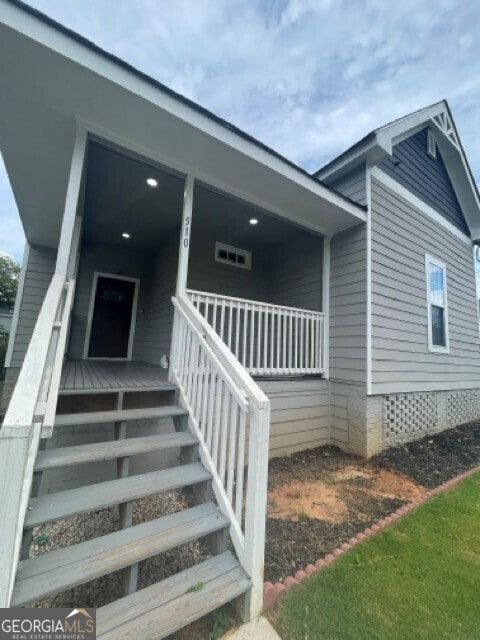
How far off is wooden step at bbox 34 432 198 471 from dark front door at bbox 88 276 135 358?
4568mm

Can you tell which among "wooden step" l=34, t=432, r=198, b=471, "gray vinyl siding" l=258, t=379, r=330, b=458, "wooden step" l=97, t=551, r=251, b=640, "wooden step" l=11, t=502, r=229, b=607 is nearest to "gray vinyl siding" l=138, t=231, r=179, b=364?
"gray vinyl siding" l=258, t=379, r=330, b=458

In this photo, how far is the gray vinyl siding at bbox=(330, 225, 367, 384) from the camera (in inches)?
175

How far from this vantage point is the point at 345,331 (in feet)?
15.2

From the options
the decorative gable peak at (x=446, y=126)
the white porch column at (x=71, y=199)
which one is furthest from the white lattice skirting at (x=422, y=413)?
the decorative gable peak at (x=446, y=126)

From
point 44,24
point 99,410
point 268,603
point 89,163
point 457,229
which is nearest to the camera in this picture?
point 268,603

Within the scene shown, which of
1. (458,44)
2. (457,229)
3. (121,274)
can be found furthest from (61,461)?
(458,44)

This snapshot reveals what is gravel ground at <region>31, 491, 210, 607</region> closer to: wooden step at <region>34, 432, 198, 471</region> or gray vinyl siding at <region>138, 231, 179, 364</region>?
wooden step at <region>34, 432, 198, 471</region>

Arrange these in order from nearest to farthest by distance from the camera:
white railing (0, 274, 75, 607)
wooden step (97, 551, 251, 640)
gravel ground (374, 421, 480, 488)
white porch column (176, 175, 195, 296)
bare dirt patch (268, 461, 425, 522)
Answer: white railing (0, 274, 75, 607), wooden step (97, 551, 251, 640), bare dirt patch (268, 461, 425, 522), white porch column (176, 175, 195, 296), gravel ground (374, 421, 480, 488)

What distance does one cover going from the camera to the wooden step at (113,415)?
2152mm

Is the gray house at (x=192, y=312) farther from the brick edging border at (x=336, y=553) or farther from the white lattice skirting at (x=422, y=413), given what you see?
the brick edging border at (x=336, y=553)

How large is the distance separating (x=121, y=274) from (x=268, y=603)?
6230 millimetres

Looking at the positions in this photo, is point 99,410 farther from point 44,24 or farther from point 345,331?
point 345,331

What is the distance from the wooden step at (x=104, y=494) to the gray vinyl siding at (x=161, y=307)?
2974mm

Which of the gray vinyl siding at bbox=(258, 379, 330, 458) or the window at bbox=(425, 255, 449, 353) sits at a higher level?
the window at bbox=(425, 255, 449, 353)
